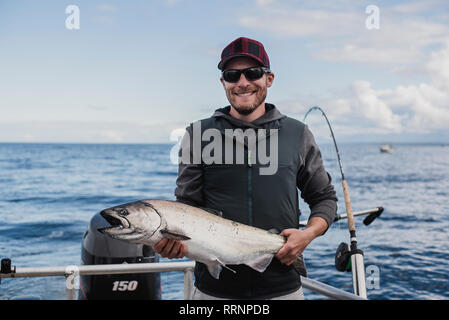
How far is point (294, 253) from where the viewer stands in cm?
297

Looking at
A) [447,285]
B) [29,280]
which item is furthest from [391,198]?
[29,280]

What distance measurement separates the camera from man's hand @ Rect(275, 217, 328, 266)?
2.94 m

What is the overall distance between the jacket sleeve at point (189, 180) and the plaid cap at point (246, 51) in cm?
67

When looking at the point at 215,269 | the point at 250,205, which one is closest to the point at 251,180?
the point at 250,205

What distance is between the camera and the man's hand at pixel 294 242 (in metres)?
2.94

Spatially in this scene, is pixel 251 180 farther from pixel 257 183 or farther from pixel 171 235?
pixel 171 235

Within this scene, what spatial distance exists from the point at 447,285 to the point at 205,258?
1152 cm

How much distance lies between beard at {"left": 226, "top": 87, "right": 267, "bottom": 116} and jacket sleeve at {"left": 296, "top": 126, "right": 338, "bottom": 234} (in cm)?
42

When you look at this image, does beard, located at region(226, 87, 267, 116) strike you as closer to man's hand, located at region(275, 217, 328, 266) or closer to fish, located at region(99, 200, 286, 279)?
fish, located at region(99, 200, 286, 279)

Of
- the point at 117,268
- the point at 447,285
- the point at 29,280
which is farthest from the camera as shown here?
the point at 447,285

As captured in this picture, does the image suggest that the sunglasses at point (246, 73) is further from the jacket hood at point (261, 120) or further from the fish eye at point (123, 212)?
the fish eye at point (123, 212)

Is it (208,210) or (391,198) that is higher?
(208,210)

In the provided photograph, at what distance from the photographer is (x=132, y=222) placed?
2.67 m
